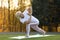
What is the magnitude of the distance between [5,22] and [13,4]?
1.28 m

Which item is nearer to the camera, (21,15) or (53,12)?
(21,15)

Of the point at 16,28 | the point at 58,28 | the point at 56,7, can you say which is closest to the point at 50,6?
the point at 56,7

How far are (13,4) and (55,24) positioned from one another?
3.07m

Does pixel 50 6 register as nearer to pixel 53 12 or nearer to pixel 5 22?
pixel 53 12

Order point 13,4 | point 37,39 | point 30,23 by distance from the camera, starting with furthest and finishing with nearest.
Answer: point 13,4 → point 30,23 → point 37,39

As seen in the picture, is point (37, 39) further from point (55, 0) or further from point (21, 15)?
point (55, 0)

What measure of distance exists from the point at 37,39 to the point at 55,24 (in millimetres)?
7474

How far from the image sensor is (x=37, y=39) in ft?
36.6

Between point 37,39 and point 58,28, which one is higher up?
point 37,39

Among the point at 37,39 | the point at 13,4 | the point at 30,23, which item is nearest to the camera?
the point at 37,39

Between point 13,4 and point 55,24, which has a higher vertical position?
point 13,4

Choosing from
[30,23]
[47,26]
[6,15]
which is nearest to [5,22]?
[6,15]

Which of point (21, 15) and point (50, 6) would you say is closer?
point (21, 15)

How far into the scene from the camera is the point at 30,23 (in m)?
12.0
